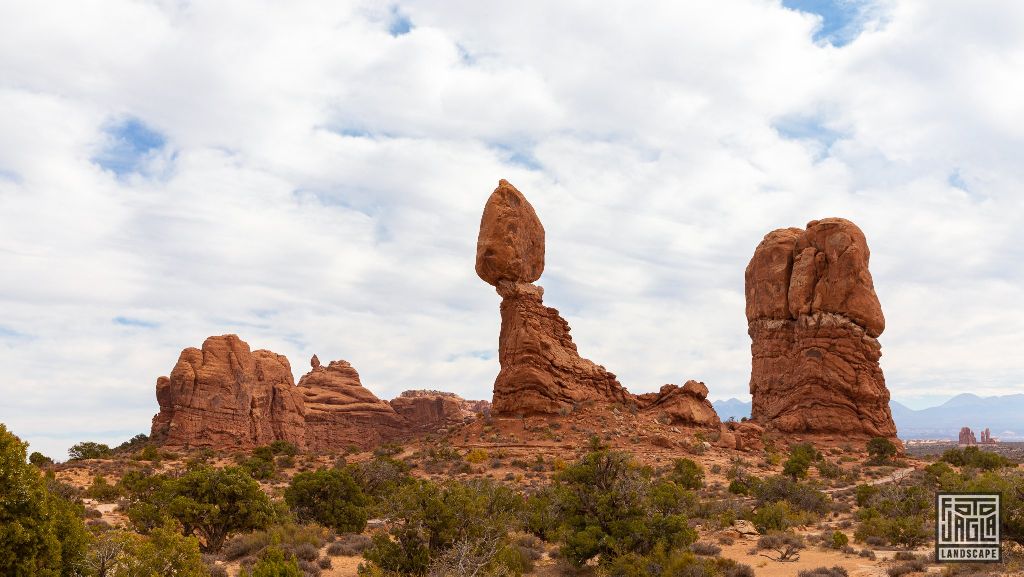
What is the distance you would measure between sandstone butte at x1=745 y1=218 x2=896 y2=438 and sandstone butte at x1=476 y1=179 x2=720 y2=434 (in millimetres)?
9007

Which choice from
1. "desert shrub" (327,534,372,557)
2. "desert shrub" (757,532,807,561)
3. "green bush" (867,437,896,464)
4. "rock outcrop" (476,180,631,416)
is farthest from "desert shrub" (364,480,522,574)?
"green bush" (867,437,896,464)

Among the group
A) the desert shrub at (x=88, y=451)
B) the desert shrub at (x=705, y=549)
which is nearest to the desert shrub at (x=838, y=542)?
the desert shrub at (x=705, y=549)

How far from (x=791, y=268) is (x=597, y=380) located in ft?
65.2

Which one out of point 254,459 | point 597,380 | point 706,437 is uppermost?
point 597,380

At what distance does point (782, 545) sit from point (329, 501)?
48.8 feet

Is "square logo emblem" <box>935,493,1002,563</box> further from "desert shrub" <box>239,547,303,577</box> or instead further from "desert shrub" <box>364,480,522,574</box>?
"desert shrub" <box>239,547,303,577</box>

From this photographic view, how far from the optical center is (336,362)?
3484 inches

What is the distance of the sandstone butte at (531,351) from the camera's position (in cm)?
4503

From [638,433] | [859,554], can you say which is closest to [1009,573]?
[859,554]

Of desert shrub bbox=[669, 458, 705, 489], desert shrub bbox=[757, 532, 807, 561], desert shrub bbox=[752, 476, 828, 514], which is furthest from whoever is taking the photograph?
desert shrub bbox=[669, 458, 705, 489]

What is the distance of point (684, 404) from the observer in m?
47.2

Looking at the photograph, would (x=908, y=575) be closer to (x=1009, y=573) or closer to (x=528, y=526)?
(x=1009, y=573)

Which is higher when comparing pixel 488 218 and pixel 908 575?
pixel 488 218

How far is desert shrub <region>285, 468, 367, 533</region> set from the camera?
2383 centimetres
